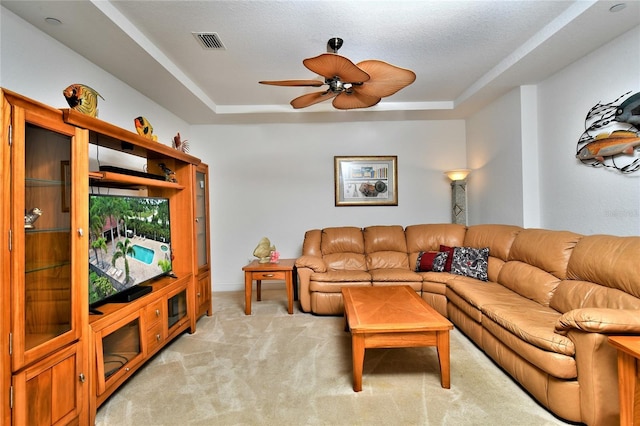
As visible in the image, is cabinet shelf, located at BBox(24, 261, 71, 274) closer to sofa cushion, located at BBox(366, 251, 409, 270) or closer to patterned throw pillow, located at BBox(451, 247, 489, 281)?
sofa cushion, located at BBox(366, 251, 409, 270)

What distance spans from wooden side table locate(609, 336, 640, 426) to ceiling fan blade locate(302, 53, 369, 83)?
201cm

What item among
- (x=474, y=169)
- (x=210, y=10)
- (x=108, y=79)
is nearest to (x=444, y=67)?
(x=474, y=169)

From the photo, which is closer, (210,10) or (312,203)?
(210,10)

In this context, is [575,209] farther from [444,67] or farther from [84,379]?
[84,379]

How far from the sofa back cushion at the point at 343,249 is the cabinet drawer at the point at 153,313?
202cm

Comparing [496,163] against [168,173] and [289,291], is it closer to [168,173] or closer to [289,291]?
[289,291]

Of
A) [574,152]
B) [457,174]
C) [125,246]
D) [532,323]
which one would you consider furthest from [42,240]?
[457,174]

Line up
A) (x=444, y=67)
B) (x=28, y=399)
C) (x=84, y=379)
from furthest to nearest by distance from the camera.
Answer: (x=444, y=67), (x=84, y=379), (x=28, y=399)

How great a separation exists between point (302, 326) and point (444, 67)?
10.3ft

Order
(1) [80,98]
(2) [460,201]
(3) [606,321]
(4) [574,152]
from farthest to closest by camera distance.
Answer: (2) [460,201]
(4) [574,152]
(1) [80,98]
(3) [606,321]

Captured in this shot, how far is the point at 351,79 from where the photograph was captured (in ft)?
6.67

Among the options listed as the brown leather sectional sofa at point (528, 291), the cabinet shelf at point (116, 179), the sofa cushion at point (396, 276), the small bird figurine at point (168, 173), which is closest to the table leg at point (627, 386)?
the brown leather sectional sofa at point (528, 291)

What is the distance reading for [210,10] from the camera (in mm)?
2070

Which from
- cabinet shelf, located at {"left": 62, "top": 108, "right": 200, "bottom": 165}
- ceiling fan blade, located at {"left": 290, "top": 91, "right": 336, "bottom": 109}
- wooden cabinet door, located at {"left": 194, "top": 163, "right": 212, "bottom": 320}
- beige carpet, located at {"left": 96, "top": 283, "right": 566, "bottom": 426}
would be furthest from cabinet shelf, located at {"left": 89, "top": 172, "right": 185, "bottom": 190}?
beige carpet, located at {"left": 96, "top": 283, "right": 566, "bottom": 426}
